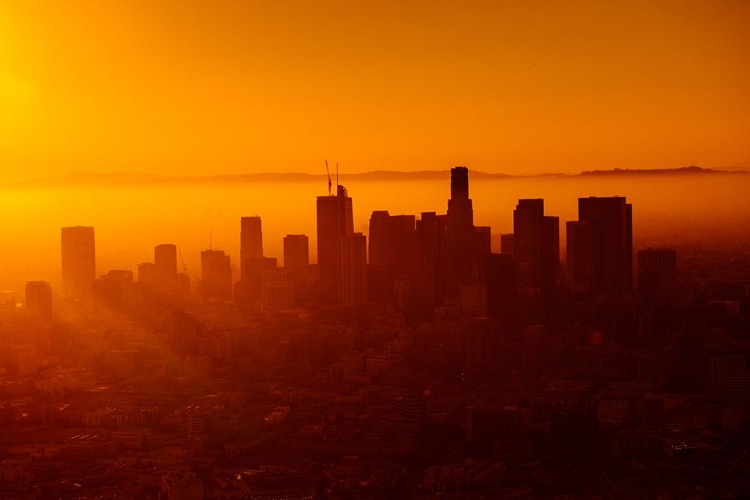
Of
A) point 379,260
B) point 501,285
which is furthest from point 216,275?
point 501,285

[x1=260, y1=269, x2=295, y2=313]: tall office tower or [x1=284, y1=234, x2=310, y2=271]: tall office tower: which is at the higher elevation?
[x1=284, y1=234, x2=310, y2=271]: tall office tower

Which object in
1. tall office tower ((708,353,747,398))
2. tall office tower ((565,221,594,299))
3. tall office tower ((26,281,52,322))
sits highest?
tall office tower ((565,221,594,299))

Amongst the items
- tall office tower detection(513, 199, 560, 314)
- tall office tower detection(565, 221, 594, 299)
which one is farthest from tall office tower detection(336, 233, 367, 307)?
tall office tower detection(565, 221, 594, 299)

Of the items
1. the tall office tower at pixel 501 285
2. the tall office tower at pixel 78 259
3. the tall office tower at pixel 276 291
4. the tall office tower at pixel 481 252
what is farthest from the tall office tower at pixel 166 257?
the tall office tower at pixel 501 285

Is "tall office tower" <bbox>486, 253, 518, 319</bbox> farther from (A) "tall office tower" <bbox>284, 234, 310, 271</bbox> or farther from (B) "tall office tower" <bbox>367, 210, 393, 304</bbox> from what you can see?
(A) "tall office tower" <bbox>284, 234, 310, 271</bbox>

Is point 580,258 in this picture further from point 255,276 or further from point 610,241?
point 255,276

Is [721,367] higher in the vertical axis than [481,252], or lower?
lower

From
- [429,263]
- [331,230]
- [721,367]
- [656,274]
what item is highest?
[331,230]

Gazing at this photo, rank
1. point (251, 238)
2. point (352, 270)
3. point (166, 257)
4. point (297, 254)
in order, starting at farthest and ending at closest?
point (251, 238) < point (297, 254) < point (166, 257) < point (352, 270)
